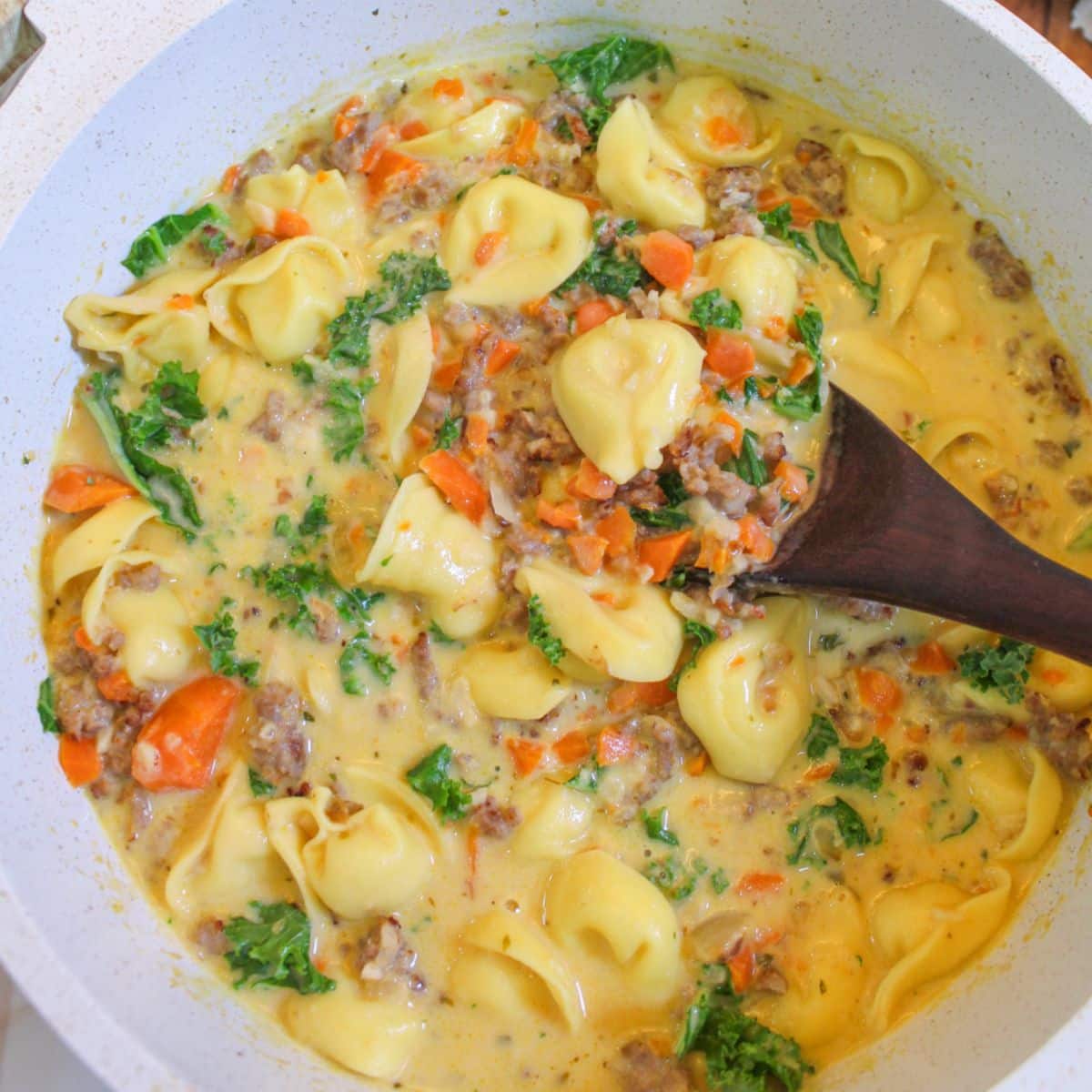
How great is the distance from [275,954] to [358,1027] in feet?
1.19

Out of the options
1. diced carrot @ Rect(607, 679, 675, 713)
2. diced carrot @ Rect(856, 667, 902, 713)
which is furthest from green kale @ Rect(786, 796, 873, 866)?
diced carrot @ Rect(607, 679, 675, 713)

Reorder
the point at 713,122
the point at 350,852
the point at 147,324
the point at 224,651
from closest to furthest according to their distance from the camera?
the point at 350,852
the point at 224,651
the point at 147,324
the point at 713,122

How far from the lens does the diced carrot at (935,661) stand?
4.27 meters

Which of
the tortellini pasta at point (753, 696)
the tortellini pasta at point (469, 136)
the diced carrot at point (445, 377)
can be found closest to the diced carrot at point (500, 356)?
the diced carrot at point (445, 377)

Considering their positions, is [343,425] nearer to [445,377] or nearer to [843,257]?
[445,377]

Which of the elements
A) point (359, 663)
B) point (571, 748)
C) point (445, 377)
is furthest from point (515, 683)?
point (445, 377)

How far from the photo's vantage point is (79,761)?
13.6 ft

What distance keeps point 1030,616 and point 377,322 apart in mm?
2460

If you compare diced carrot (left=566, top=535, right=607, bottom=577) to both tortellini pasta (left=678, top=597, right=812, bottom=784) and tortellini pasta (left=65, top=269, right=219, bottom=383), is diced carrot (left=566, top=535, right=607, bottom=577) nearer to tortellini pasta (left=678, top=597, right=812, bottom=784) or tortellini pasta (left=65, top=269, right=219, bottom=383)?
tortellini pasta (left=678, top=597, right=812, bottom=784)

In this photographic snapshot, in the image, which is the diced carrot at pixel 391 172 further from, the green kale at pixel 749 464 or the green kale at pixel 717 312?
the green kale at pixel 749 464

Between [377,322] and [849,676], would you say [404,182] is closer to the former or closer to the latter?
[377,322]

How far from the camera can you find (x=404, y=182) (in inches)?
181

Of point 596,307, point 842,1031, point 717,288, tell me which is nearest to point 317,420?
point 596,307

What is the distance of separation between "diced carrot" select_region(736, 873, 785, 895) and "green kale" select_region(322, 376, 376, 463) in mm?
2022
